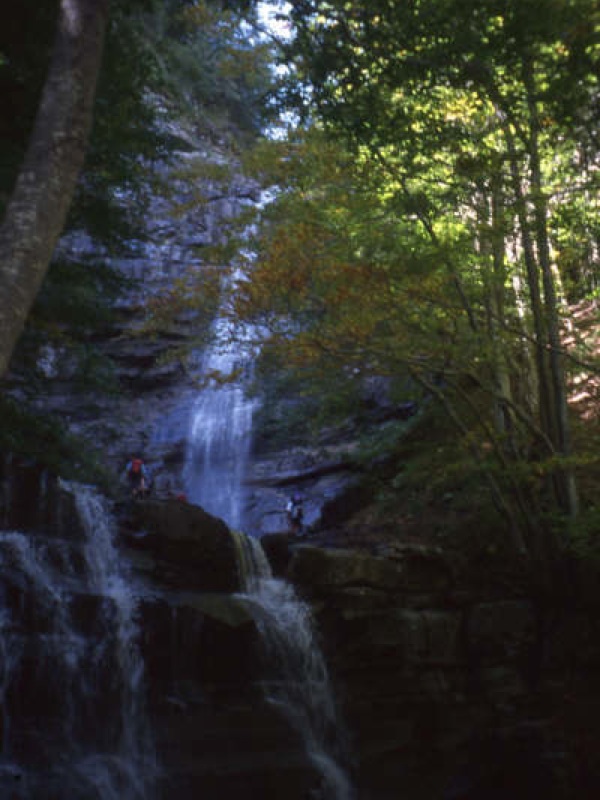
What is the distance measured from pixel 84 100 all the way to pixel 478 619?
871 centimetres

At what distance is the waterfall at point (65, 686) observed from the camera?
674 centimetres

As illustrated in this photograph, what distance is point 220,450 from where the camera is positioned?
2369 cm

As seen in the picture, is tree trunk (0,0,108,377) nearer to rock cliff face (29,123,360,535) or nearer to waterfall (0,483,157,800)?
waterfall (0,483,157,800)

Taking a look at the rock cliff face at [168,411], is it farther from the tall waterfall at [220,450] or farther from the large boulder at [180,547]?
the large boulder at [180,547]

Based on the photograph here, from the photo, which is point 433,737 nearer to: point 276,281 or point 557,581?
point 557,581

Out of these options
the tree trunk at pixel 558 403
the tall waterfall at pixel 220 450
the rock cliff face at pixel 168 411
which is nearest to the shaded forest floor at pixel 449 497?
the tree trunk at pixel 558 403

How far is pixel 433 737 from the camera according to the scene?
957 centimetres

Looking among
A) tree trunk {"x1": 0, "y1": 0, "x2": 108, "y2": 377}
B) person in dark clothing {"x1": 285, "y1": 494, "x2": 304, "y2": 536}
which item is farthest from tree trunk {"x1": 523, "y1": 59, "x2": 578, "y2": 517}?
person in dark clothing {"x1": 285, "y1": 494, "x2": 304, "y2": 536}

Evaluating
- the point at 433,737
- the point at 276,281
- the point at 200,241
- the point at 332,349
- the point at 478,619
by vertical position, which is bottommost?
the point at 433,737

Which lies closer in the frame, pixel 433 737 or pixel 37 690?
pixel 37 690

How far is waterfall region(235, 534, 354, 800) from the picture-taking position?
8.38m

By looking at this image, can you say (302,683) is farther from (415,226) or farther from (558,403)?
(415,226)

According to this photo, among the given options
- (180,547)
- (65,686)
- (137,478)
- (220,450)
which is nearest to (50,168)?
(65,686)

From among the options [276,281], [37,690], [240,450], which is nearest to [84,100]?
[276,281]
